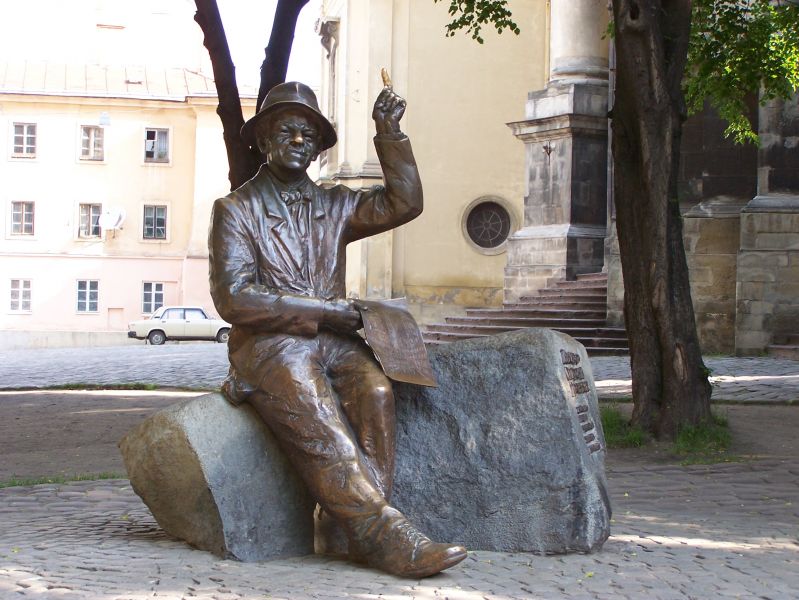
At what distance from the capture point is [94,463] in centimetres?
1006

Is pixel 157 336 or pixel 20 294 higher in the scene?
pixel 20 294

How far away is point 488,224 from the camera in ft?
104

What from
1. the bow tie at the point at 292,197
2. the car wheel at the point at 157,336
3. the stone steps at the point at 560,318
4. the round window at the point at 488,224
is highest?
the round window at the point at 488,224

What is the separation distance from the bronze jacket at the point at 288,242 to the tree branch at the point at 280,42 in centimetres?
833

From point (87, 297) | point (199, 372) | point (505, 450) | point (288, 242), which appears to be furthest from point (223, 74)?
point (87, 297)

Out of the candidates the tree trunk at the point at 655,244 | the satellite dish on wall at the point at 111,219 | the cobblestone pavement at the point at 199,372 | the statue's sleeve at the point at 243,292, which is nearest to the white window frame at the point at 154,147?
the satellite dish on wall at the point at 111,219

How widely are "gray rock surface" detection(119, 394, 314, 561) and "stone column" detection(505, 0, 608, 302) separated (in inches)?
718

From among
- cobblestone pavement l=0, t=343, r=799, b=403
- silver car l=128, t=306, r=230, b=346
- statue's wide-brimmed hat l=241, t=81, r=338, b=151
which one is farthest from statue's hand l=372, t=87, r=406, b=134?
silver car l=128, t=306, r=230, b=346

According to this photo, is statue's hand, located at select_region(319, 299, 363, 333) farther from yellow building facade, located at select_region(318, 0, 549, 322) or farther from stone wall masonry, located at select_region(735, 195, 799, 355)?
yellow building facade, located at select_region(318, 0, 549, 322)

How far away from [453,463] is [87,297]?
43.3 m

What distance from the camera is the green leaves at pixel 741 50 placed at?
13984mm

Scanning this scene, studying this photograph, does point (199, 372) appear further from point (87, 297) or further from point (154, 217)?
point (154, 217)

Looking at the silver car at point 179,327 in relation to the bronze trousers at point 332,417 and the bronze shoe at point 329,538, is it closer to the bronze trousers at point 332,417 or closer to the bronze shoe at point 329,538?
the bronze shoe at point 329,538

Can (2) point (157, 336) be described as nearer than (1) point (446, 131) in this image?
No
